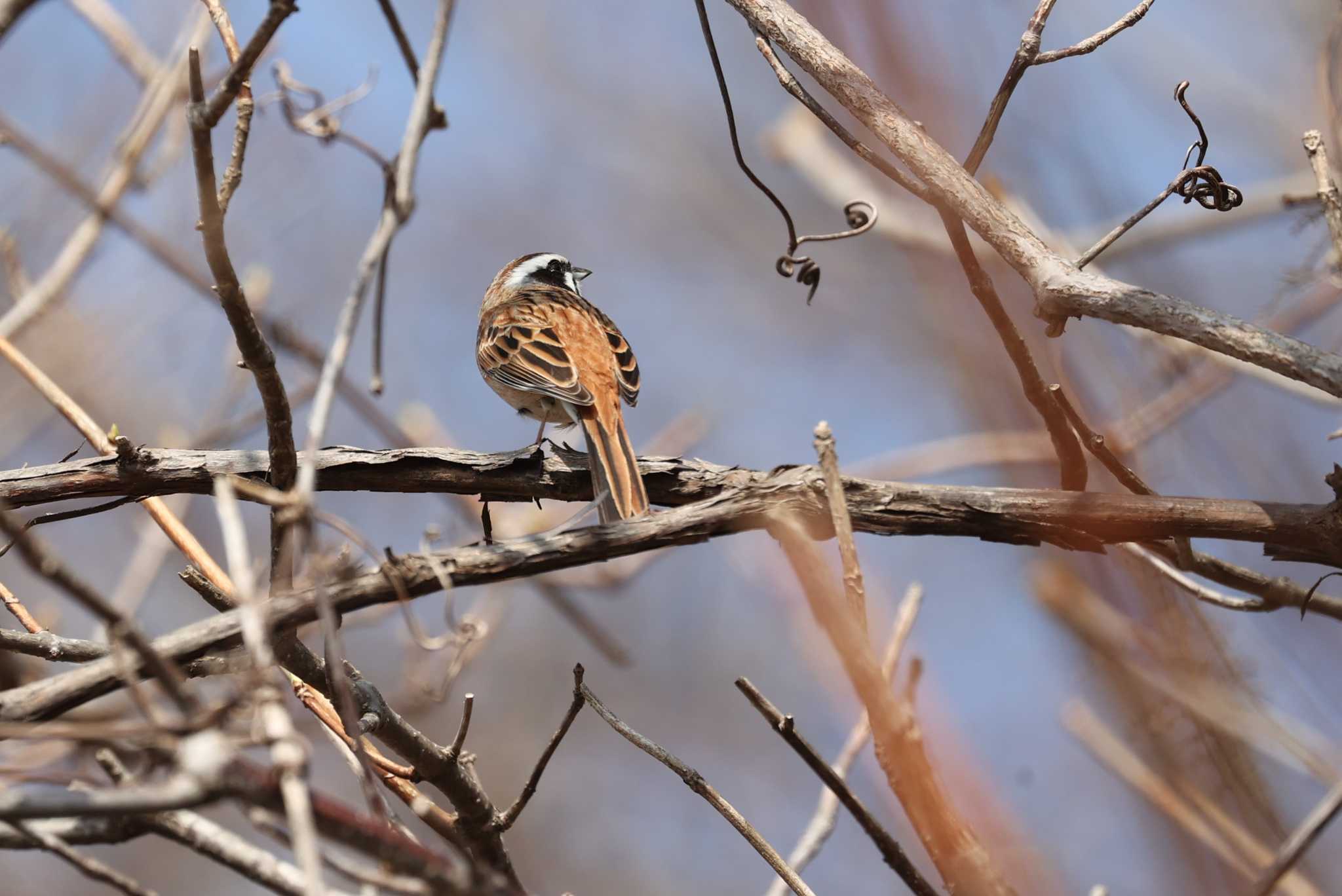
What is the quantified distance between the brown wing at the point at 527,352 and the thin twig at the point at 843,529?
114 inches

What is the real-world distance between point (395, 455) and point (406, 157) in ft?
3.91

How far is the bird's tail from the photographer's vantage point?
3061 mm

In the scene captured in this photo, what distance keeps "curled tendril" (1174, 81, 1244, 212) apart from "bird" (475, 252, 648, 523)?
1.76 m

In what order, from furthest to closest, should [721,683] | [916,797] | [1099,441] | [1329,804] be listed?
1. [721,683]
2. [1099,441]
3. [1329,804]
4. [916,797]

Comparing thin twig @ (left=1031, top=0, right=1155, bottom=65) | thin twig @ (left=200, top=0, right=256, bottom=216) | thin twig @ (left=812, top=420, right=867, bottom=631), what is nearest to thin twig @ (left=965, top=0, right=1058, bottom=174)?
thin twig @ (left=1031, top=0, right=1155, bottom=65)

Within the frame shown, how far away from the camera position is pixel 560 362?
497 centimetres

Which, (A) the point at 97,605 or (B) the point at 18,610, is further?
(B) the point at 18,610

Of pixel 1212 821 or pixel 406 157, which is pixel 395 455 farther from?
pixel 1212 821

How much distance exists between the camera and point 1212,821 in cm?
272

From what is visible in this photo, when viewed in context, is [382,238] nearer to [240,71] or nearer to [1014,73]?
[240,71]

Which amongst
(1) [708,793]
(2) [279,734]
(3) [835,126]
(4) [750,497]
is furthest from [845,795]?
(3) [835,126]

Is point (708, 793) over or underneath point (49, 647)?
underneath

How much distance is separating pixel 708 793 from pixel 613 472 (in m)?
1.21

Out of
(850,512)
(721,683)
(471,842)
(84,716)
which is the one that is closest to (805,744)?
(850,512)
